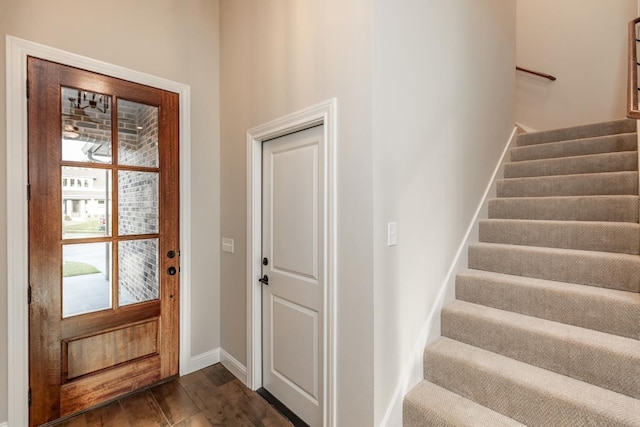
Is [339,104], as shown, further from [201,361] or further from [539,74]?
[539,74]

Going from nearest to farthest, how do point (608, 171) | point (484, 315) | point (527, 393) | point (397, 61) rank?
point (527, 393) < point (397, 61) < point (484, 315) < point (608, 171)

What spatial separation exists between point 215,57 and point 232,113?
60cm

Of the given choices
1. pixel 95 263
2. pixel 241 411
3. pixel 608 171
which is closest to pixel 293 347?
pixel 241 411

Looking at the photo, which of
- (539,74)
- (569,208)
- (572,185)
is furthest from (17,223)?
(539,74)

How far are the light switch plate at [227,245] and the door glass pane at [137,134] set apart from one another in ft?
2.69

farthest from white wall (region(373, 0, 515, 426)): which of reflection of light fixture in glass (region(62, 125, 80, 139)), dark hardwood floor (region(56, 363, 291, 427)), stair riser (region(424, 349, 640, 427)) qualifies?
reflection of light fixture in glass (region(62, 125, 80, 139))

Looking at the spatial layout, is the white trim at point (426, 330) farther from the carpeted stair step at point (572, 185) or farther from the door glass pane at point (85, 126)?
the door glass pane at point (85, 126)

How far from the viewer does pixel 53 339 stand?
1.93 metres

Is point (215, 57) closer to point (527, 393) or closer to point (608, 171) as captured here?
point (527, 393)

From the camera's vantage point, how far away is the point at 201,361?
258 cm

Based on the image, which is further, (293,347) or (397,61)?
(293,347)

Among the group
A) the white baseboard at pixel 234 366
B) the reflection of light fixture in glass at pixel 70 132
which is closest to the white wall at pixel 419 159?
the white baseboard at pixel 234 366

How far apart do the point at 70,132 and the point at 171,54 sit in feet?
3.21

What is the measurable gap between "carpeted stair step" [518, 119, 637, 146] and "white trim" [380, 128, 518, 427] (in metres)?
1.01
